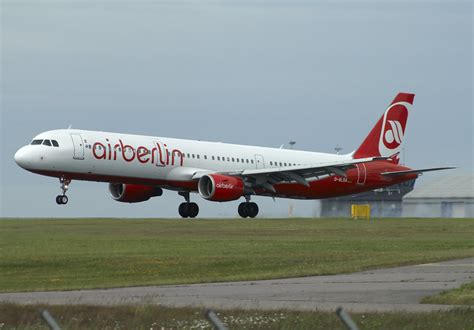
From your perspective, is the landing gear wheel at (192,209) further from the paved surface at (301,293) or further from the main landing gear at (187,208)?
the paved surface at (301,293)

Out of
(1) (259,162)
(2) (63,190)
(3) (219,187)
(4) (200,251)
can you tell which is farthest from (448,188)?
(4) (200,251)

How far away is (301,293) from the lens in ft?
74.4

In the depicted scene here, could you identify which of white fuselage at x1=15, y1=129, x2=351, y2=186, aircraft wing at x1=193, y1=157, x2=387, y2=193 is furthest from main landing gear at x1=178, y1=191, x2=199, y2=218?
aircraft wing at x1=193, y1=157, x2=387, y2=193

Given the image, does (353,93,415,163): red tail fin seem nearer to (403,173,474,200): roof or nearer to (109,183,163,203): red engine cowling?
(109,183,163,203): red engine cowling

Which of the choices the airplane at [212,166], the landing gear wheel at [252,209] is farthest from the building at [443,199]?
the landing gear wheel at [252,209]

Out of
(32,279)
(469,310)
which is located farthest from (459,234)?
(469,310)

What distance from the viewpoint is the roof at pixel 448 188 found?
97000 mm

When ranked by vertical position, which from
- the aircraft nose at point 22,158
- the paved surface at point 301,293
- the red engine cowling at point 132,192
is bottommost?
the paved surface at point 301,293

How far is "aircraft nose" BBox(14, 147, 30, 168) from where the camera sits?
55.0 m

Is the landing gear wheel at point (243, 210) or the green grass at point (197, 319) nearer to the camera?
the green grass at point (197, 319)

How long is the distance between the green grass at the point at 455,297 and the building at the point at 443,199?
61.5 meters

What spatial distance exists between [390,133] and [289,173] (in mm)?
10972

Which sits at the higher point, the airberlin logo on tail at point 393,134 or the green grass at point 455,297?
the airberlin logo on tail at point 393,134

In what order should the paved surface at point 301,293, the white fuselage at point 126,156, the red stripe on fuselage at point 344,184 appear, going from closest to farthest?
the paved surface at point 301,293 < the white fuselage at point 126,156 < the red stripe on fuselage at point 344,184
